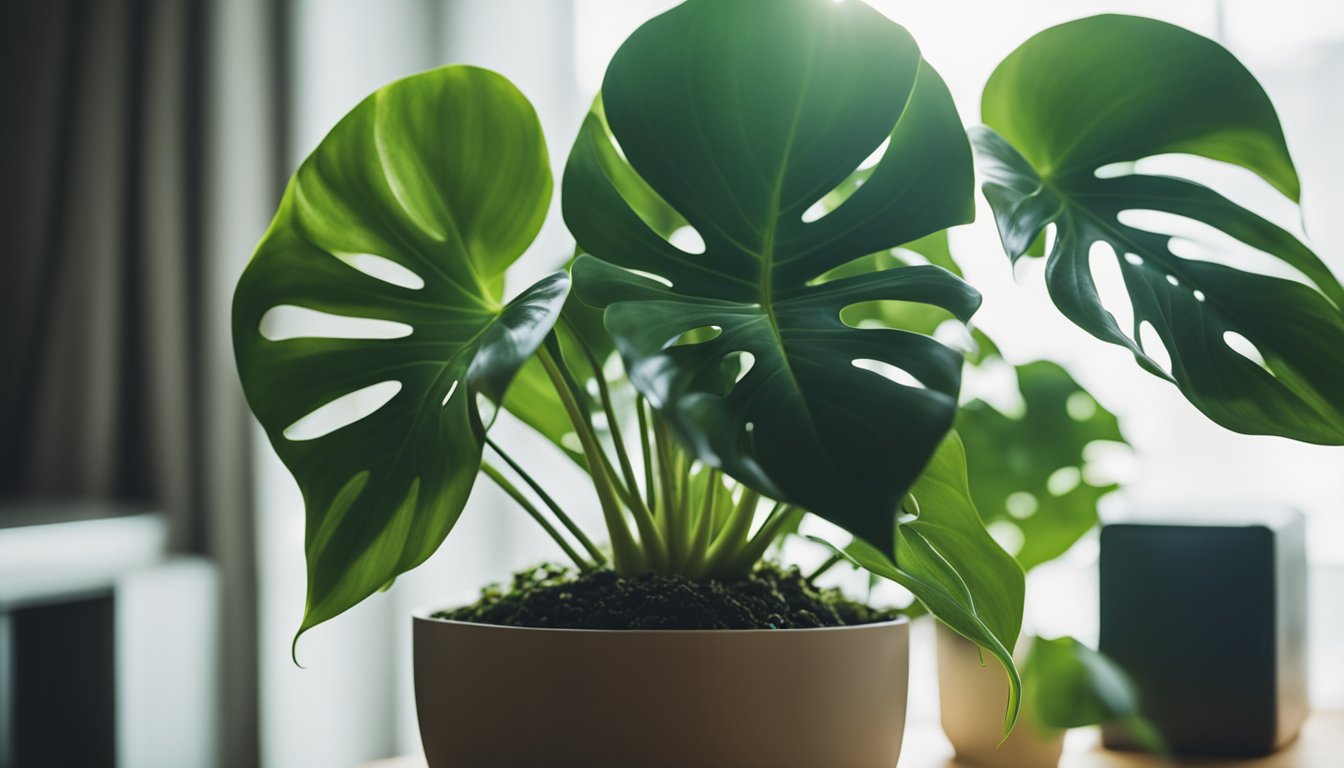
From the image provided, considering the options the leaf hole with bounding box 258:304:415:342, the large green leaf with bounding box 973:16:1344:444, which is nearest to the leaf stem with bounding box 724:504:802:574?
the large green leaf with bounding box 973:16:1344:444

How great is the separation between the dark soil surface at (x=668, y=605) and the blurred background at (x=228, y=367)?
0.78 meters

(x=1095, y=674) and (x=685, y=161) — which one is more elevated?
(x=685, y=161)

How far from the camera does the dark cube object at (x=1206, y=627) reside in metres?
0.91

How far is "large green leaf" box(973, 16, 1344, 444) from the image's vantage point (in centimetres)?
58

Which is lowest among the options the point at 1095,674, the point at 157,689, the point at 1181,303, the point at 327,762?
the point at 327,762

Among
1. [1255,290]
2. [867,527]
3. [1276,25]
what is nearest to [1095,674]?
[867,527]

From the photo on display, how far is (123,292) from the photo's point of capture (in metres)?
1.59

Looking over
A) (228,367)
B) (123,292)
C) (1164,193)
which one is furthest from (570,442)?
(123,292)

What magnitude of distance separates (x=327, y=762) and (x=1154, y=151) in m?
1.49

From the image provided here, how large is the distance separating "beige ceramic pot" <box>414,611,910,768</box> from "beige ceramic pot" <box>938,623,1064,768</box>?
0.36 meters

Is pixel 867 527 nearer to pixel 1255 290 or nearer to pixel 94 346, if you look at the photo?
pixel 1255 290

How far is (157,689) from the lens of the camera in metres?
1.45

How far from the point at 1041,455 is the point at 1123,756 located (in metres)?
0.30

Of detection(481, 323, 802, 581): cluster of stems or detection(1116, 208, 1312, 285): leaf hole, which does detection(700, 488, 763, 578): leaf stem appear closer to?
detection(481, 323, 802, 581): cluster of stems
